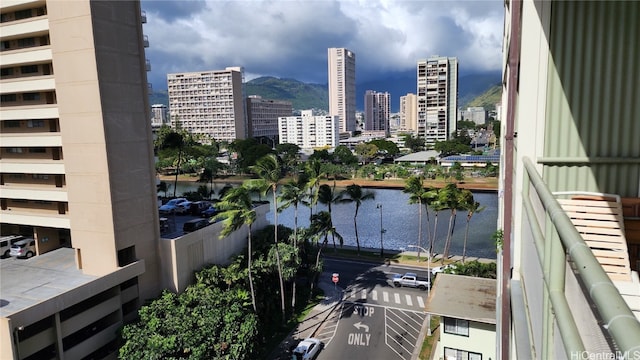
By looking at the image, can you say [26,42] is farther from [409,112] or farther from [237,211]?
[409,112]

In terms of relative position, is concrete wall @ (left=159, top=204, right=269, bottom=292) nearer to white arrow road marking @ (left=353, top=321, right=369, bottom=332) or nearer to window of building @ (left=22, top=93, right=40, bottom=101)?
white arrow road marking @ (left=353, top=321, right=369, bottom=332)

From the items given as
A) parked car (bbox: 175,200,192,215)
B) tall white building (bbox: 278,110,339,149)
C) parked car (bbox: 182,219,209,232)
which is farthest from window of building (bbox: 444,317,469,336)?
tall white building (bbox: 278,110,339,149)

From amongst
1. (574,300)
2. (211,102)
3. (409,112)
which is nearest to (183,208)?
(574,300)

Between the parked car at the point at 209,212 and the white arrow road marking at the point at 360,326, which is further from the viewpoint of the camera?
the parked car at the point at 209,212

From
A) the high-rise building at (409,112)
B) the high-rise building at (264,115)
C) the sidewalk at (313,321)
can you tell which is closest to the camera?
the sidewalk at (313,321)

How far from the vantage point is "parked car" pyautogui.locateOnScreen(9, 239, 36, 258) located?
16.5 m

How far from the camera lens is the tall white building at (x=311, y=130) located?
106 m

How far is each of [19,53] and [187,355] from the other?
12.2 m

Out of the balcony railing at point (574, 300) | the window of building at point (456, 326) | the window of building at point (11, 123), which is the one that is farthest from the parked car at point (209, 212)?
Result: the balcony railing at point (574, 300)

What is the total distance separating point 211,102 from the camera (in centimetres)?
9819

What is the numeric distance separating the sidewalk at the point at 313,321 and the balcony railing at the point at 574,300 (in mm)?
14864

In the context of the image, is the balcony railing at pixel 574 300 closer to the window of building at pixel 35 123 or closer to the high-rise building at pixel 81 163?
the high-rise building at pixel 81 163

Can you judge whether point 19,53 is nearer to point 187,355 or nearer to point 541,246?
point 187,355

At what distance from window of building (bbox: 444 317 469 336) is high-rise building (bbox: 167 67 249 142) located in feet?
286
